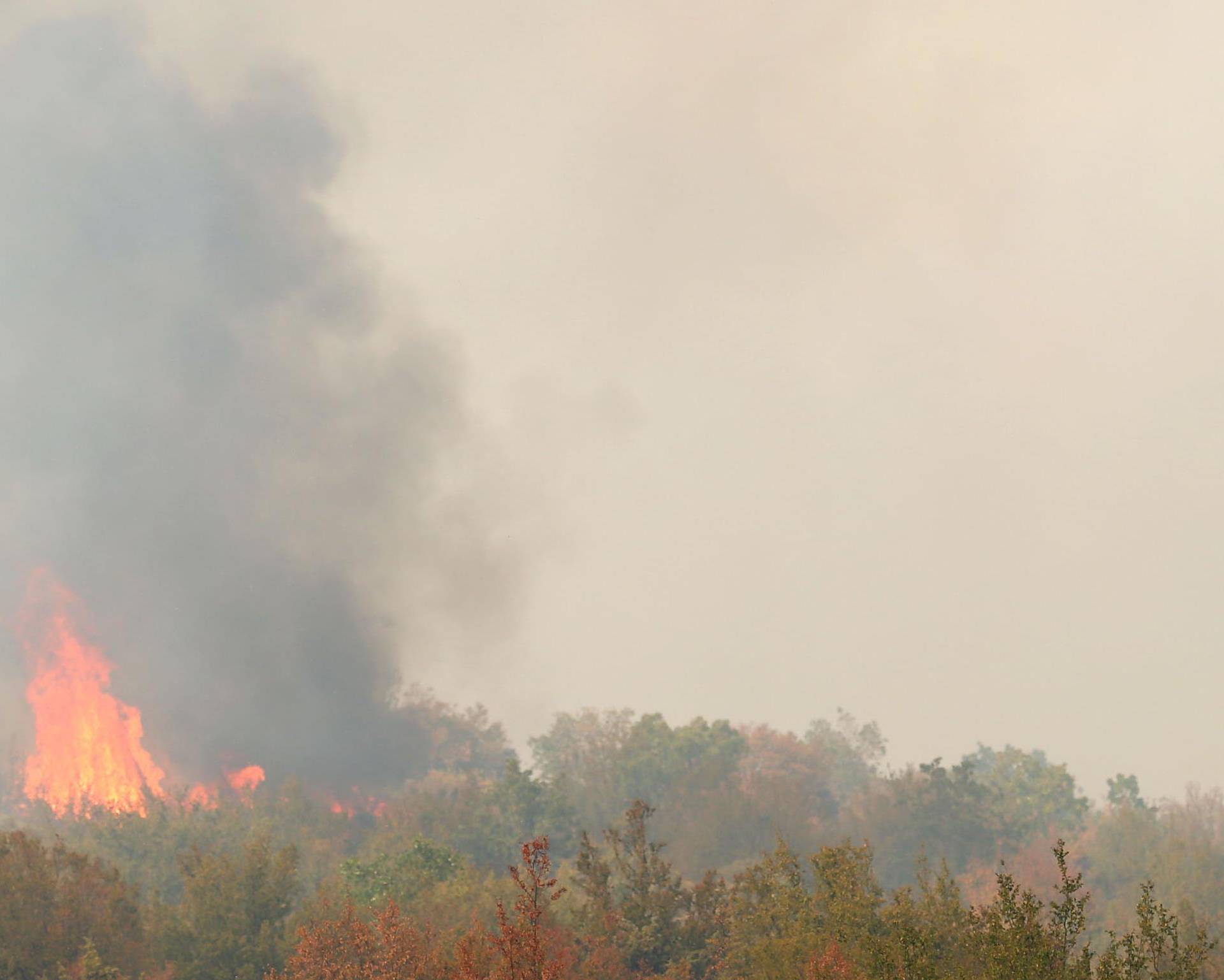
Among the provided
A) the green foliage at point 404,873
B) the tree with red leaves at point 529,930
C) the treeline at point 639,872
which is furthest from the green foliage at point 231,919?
the tree with red leaves at point 529,930

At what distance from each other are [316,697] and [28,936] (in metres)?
86.7

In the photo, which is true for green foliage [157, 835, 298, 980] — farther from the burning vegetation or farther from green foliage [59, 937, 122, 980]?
the burning vegetation

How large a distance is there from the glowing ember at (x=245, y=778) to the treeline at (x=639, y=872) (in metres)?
2.16

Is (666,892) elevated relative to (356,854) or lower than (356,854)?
lower

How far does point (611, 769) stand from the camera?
12256cm

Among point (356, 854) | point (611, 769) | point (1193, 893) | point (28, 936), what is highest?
point (611, 769)

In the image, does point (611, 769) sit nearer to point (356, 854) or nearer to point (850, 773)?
point (356, 854)

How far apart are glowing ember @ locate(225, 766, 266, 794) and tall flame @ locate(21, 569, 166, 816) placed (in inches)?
264

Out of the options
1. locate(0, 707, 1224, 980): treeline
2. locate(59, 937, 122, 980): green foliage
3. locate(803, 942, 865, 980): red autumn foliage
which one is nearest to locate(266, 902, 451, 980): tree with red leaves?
locate(0, 707, 1224, 980): treeline

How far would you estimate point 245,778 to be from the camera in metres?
119

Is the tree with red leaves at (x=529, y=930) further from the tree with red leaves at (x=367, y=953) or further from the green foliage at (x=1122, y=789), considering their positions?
the green foliage at (x=1122, y=789)

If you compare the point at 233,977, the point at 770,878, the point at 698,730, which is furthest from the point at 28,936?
the point at 698,730

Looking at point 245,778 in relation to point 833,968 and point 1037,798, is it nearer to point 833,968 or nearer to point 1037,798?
point 1037,798

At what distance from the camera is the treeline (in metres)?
32.0
